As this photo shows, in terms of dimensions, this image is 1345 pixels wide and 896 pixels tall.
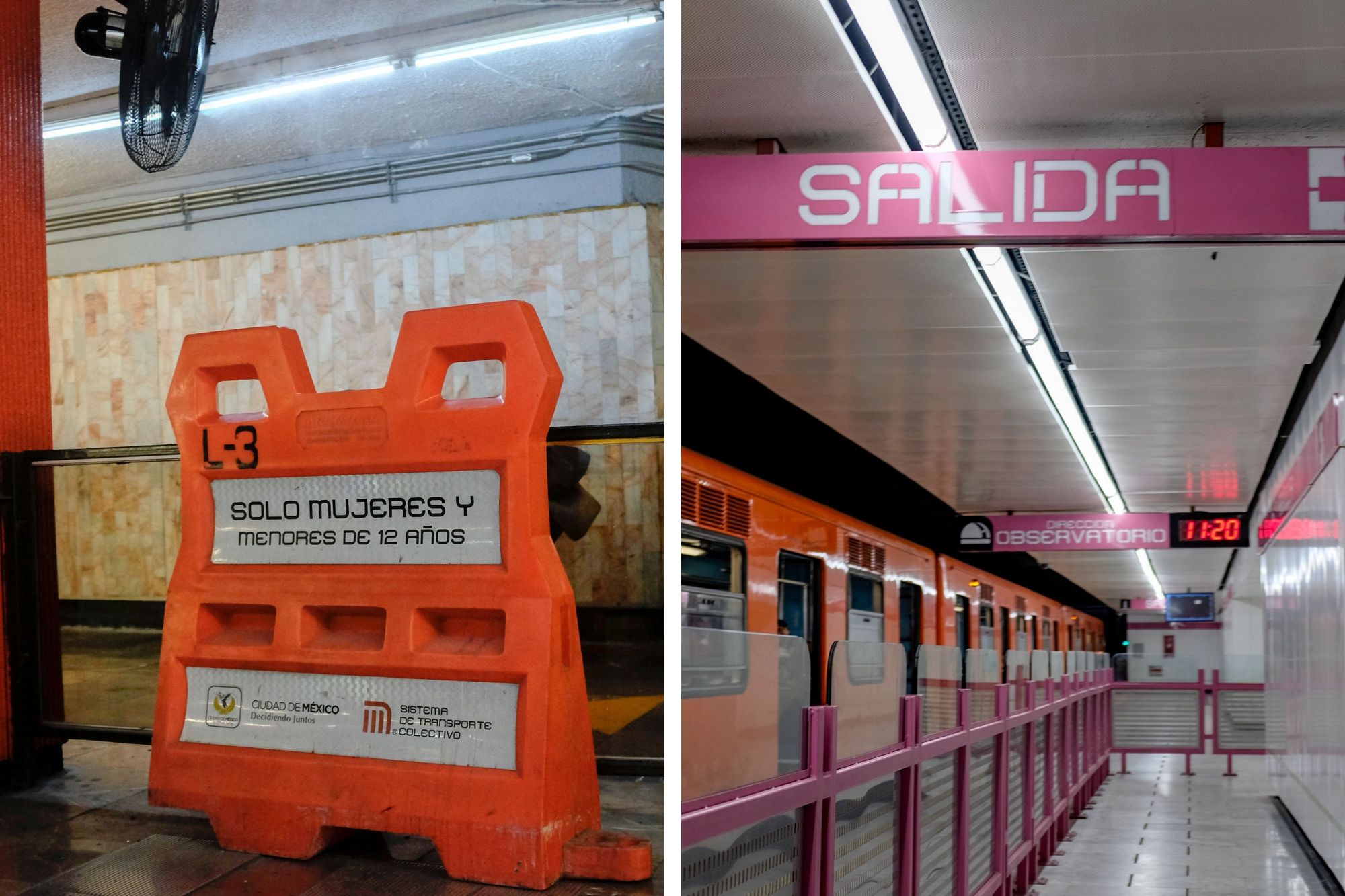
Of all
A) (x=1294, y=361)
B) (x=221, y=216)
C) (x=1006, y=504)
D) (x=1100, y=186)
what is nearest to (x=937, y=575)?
(x=1006, y=504)

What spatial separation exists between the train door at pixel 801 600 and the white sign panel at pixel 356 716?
154 inches

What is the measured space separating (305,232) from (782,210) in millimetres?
4966

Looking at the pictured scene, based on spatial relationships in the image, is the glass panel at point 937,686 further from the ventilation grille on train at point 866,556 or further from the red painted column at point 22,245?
the ventilation grille on train at point 866,556

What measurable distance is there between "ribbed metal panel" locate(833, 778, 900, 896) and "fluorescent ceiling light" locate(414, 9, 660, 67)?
3984 mm

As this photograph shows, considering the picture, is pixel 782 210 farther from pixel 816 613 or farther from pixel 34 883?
pixel 816 613

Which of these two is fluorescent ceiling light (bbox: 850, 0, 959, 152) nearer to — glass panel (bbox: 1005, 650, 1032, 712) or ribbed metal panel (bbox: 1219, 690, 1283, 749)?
glass panel (bbox: 1005, 650, 1032, 712)

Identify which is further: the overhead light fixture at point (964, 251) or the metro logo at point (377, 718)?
the overhead light fixture at point (964, 251)

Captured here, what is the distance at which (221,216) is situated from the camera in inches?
320

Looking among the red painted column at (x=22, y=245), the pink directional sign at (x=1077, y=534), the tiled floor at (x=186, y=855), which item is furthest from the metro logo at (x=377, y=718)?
the pink directional sign at (x=1077, y=534)

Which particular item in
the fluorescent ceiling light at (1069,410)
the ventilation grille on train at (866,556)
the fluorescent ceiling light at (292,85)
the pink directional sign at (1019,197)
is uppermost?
the fluorescent ceiling light at (292,85)

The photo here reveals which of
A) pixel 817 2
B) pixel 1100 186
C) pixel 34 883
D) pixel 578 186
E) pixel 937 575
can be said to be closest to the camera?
pixel 34 883

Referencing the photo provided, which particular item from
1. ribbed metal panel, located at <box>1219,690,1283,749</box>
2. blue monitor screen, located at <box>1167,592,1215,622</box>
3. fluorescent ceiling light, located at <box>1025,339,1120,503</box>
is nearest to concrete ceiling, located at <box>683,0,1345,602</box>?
fluorescent ceiling light, located at <box>1025,339,1120,503</box>

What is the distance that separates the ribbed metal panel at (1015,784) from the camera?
6.57m

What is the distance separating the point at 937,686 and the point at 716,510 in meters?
1.70
